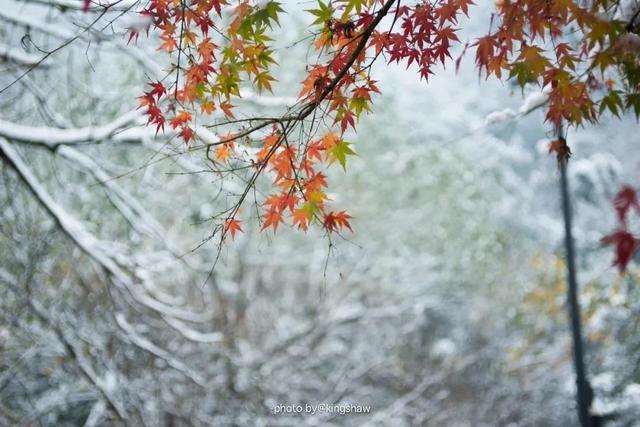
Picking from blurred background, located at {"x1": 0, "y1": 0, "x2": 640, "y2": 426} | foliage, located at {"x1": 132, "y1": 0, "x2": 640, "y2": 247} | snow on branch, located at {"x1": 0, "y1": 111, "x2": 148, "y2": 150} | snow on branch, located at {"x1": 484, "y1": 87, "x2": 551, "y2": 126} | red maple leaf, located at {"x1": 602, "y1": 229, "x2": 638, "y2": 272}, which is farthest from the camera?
blurred background, located at {"x1": 0, "y1": 0, "x2": 640, "y2": 426}

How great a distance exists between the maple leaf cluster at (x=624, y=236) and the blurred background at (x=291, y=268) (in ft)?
4.19

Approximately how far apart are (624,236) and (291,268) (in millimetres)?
7141

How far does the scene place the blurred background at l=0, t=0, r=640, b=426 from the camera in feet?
13.0

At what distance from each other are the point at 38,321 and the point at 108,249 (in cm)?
173

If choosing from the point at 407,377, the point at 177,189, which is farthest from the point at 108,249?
the point at 407,377

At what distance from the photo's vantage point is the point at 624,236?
4.70 ft

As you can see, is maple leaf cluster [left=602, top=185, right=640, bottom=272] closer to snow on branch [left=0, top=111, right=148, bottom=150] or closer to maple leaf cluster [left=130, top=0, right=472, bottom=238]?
maple leaf cluster [left=130, top=0, right=472, bottom=238]

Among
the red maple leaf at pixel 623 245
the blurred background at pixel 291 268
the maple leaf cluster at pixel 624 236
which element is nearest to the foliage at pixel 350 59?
the blurred background at pixel 291 268

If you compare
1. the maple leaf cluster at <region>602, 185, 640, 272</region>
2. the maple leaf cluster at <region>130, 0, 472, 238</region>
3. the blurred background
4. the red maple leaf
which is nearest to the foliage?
the maple leaf cluster at <region>130, 0, 472, 238</region>

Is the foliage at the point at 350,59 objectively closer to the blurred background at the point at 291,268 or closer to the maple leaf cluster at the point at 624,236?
the blurred background at the point at 291,268

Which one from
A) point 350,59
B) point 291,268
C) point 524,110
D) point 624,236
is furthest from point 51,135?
point 291,268

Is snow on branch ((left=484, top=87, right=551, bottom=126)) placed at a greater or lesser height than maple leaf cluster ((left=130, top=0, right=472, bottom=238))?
greater

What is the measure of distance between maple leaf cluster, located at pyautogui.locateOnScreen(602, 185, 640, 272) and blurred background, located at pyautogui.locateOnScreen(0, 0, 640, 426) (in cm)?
128

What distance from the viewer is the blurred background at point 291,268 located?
3.96 meters
